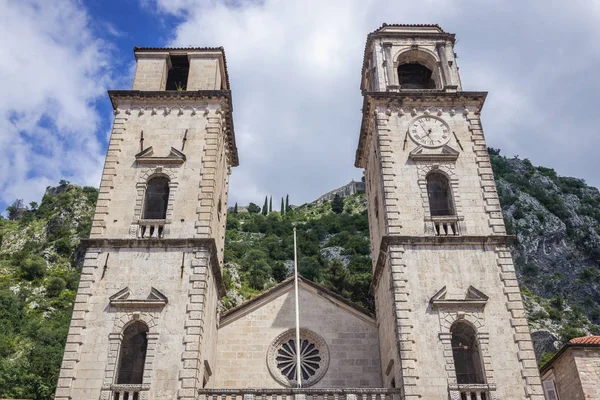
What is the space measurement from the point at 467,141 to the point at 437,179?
1.90m

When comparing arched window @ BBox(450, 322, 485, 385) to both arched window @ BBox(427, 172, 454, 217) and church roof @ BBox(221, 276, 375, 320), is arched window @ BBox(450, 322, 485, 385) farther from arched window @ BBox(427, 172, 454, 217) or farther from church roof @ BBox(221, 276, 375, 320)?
church roof @ BBox(221, 276, 375, 320)

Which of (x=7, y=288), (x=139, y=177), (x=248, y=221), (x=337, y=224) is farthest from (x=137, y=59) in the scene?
(x=248, y=221)

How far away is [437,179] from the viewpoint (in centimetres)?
2017

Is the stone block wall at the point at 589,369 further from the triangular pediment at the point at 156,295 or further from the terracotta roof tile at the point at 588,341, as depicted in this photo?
the triangular pediment at the point at 156,295

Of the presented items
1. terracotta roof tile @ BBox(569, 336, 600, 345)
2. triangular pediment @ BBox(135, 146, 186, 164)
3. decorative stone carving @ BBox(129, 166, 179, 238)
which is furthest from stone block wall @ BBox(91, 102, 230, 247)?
terracotta roof tile @ BBox(569, 336, 600, 345)

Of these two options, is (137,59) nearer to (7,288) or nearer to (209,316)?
Answer: (209,316)

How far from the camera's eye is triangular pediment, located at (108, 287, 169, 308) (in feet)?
55.0

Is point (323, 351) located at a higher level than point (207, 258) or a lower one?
lower

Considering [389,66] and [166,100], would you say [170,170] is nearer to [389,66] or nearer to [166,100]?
[166,100]

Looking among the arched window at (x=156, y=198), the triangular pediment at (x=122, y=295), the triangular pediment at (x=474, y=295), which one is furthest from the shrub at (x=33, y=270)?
the triangular pediment at (x=474, y=295)

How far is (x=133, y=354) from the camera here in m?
16.7

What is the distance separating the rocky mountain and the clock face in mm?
30498

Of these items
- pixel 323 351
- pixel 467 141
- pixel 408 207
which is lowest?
pixel 323 351

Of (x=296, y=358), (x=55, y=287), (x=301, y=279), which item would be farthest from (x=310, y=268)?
(x=296, y=358)
